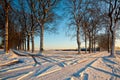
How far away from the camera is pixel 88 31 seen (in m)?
42.1

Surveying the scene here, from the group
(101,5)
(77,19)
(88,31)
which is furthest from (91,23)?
(101,5)

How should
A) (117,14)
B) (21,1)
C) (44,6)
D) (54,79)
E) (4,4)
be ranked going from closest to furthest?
(54,79) < (117,14) < (4,4) < (44,6) < (21,1)

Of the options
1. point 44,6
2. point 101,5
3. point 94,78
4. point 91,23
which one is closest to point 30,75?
point 94,78

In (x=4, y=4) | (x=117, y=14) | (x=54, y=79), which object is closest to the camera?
(x=54, y=79)

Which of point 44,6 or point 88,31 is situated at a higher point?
point 44,6

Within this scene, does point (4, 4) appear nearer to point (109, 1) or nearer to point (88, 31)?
point (109, 1)

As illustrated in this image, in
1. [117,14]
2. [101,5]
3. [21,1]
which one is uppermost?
[21,1]

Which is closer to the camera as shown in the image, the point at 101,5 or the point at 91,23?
the point at 101,5

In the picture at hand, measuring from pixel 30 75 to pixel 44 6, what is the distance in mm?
21144

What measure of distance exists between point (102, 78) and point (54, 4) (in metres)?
21.8

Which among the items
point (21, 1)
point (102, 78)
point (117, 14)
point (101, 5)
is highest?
point (21, 1)

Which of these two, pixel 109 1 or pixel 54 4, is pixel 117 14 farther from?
pixel 54 4

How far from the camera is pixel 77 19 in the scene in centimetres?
3241

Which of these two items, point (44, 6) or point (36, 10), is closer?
point (44, 6)
